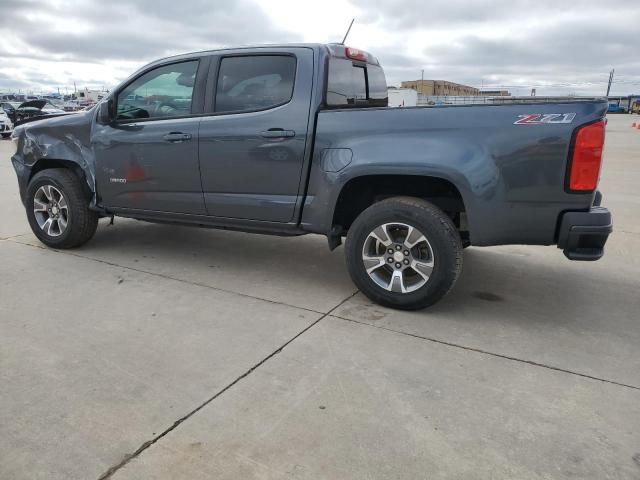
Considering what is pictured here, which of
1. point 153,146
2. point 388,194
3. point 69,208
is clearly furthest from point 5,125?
point 388,194

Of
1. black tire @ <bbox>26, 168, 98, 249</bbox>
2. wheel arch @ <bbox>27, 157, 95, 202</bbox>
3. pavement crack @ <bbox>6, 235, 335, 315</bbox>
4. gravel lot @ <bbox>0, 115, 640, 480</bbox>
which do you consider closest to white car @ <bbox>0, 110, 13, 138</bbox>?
pavement crack @ <bbox>6, 235, 335, 315</bbox>

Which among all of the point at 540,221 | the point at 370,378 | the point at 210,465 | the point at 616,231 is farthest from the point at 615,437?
the point at 616,231

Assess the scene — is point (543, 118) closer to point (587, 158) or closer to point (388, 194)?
point (587, 158)

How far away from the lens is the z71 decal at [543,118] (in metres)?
3.09

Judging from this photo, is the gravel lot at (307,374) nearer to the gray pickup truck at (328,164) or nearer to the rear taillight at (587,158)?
the gray pickup truck at (328,164)

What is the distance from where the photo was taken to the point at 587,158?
3102 mm

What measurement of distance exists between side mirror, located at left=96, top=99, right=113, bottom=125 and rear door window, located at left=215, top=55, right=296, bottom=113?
3.92ft

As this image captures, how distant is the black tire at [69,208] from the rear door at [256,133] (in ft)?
4.86

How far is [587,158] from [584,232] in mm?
455

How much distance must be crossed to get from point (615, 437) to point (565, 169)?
156cm

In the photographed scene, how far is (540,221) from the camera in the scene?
130 inches

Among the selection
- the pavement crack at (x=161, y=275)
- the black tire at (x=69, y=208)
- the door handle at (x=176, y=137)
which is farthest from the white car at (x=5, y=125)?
the door handle at (x=176, y=137)

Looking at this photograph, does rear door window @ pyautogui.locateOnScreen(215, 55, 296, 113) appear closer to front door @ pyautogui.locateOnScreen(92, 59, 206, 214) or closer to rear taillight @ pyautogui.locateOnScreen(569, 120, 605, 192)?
front door @ pyautogui.locateOnScreen(92, 59, 206, 214)

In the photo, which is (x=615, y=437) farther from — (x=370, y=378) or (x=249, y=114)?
(x=249, y=114)
